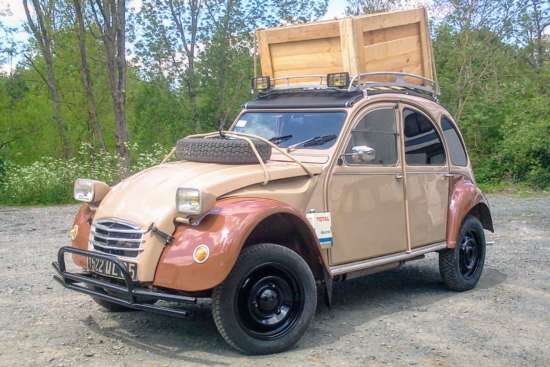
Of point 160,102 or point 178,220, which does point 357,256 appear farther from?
point 160,102

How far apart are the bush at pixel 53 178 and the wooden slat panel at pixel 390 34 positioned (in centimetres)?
1002

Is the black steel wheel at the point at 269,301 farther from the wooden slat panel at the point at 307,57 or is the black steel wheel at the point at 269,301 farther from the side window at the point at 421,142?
the wooden slat panel at the point at 307,57

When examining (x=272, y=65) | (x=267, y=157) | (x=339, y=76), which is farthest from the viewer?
(x=272, y=65)

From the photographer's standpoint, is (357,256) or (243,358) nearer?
(243,358)

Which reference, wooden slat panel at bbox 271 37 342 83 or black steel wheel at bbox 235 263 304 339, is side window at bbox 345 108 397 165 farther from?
black steel wheel at bbox 235 263 304 339

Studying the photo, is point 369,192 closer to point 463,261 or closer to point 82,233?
point 463,261

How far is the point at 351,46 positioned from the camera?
21.0 ft

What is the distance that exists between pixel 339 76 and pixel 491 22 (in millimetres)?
15400

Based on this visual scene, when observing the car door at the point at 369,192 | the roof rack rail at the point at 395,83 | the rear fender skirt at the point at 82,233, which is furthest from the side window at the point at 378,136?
the rear fender skirt at the point at 82,233

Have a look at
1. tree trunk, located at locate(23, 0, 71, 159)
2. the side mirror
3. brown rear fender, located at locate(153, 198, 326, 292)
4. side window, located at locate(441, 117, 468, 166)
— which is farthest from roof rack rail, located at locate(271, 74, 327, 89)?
tree trunk, located at locate(23, 0, 71, 159)

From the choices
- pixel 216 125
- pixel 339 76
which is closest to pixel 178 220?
pixel 339 76

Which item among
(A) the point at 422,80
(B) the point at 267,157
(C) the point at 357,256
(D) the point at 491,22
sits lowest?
(C) the point at 357,256

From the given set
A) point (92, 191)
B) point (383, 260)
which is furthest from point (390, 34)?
point (92, 191)

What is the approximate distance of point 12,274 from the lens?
25.5ft
